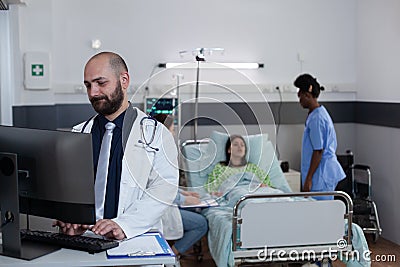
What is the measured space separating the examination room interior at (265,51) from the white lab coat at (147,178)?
2362 mm

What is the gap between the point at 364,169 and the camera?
5.46 m

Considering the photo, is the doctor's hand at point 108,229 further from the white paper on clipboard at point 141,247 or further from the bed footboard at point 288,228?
the bed footboard at point 288,228

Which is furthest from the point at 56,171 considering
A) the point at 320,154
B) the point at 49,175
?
the point at 320,154

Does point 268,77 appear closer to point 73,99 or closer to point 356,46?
point 356,46

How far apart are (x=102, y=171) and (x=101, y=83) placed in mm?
386

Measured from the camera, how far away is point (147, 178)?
8.71 ft

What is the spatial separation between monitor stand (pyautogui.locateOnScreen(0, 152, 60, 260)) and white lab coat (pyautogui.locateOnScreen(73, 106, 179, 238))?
1.38ft

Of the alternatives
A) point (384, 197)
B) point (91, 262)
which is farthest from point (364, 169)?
point (91, 262)

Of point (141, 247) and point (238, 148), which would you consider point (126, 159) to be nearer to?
point (141, 247)

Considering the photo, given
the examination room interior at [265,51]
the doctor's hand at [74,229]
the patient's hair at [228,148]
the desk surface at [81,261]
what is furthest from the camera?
the examination room interior at [265,51]

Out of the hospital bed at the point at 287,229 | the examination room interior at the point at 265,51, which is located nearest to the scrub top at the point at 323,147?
the examination room interior at the point at 265,51

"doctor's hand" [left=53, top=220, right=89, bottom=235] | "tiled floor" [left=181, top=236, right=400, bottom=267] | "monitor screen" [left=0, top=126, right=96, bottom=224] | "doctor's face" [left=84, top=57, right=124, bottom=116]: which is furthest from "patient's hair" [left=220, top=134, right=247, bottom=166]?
"tiled floor" [left=181, top=236, right=400, bottom=267]

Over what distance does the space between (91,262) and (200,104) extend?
1.72 meters

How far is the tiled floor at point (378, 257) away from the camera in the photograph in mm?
4746
